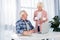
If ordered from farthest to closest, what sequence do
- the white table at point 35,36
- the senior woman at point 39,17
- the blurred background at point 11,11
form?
the blurred background at point 11,11 < the senior woman at point 39,17 < the white table at point 35,36

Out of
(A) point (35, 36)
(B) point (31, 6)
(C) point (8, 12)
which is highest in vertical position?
(B) point (31, 6)

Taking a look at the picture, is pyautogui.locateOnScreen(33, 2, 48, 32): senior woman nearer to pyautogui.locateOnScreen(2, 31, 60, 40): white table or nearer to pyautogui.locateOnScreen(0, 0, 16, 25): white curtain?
pyautogui.locateOnScreen(2, 31, 60, 40): white table

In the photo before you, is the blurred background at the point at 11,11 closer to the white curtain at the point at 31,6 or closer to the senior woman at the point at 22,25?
the white curtain at the point at 31,6

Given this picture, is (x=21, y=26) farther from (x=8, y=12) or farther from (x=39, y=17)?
(x=8, y=12)

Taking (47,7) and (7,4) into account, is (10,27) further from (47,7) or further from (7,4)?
(47,7)

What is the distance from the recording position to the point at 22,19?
99.4 inches

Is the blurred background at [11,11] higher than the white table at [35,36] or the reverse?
higher

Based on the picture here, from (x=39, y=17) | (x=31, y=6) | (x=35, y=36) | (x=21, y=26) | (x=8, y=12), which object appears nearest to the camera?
(x=35, y=36)

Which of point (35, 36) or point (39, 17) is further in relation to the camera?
point (39, 17)

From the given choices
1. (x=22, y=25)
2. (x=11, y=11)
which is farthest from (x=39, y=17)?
(x=11, y=11)

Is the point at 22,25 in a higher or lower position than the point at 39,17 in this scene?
lower

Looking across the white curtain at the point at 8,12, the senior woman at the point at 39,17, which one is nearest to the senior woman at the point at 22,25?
the senior woman at the point at 39,17

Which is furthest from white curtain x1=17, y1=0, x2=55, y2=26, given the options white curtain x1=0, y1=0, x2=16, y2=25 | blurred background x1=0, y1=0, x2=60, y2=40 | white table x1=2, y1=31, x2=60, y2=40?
white table x1=2, y1=31, x2=60, y2=40

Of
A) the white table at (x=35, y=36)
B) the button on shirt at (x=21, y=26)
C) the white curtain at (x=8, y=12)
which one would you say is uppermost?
the white curtain at (x=8, y=12)
